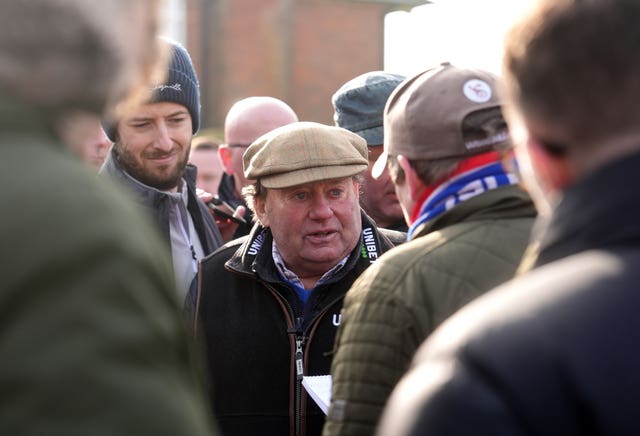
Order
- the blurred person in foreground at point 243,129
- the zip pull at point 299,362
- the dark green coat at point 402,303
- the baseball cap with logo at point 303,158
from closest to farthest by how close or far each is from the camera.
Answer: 1. the dark green coat at point 402,303
2. the zip pull at point 299,362
3. the baseball cap with logo at point 303,158
4. the blurred person in foreground at point 243,129

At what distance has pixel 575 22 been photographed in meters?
1.83

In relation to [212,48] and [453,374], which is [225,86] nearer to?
[212,48]

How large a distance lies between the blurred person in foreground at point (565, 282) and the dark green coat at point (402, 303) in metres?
0.86

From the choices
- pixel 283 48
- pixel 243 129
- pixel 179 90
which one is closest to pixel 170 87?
pixel 179 90

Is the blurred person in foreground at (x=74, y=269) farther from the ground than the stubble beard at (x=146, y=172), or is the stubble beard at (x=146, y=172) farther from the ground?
the blurred person in foreground at (x=74, y=269)

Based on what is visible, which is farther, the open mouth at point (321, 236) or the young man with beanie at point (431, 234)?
the open mouth at point (321, 236)

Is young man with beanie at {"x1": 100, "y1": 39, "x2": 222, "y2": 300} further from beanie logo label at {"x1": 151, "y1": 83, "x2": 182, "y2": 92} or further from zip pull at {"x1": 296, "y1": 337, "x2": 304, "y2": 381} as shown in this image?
zip pull at {"x1": 296, "y1": 337, "x2": 304, "y2": 381}

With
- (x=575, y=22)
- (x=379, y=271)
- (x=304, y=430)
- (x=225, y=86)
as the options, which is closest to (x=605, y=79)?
(x=575, y=22)

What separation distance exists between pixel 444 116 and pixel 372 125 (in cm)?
327

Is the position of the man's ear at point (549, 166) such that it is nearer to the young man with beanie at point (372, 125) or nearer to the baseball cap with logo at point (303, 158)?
the baseball cap with logo at point (303, 158)

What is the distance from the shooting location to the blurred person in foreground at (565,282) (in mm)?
1616

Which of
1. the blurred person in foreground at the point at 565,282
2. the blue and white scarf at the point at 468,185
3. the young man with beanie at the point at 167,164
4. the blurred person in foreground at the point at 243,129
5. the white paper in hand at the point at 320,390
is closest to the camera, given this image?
the blurred person in foreground at the point at 565,282

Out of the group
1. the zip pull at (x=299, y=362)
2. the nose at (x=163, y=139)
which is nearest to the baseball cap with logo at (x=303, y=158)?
the zip pull at (x=299, y=362)

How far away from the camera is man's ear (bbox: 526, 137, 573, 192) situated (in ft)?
6.19
